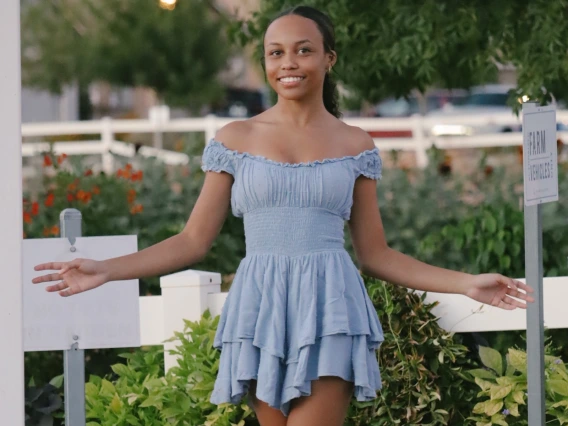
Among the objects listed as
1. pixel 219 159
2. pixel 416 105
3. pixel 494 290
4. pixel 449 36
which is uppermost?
pixel 416 105

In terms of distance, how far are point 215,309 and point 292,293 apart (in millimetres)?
2119

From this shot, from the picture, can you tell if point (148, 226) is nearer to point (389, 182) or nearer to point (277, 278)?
point (389, 182)

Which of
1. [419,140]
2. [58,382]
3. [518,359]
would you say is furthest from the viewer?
[419,140]

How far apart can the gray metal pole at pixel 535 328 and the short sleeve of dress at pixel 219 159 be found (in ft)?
3.49

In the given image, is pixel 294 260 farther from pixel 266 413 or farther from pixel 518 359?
pixel 518 359

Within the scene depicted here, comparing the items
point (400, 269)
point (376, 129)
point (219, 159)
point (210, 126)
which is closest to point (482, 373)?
point (400, 269)

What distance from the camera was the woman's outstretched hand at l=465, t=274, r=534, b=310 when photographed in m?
3.18

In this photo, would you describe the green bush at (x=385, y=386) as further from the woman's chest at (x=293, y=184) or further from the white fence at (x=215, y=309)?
the woman's chest at (x=293, y=184)

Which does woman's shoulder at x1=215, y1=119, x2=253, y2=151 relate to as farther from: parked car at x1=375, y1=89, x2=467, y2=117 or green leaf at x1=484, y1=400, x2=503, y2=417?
parked car at x1=375, y1=89, x2=467, y2=117

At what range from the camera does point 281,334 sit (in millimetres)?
3037

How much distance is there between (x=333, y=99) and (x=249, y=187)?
477mm

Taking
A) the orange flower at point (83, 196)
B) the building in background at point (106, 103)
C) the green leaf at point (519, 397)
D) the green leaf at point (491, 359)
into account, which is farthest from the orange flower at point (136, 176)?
the building in background at point (106, 103)

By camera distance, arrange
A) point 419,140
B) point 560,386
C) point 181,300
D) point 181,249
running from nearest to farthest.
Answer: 1. point 181,249
2. point 560,386
3. point 181,300
4. point 419,140

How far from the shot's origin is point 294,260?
311cm
